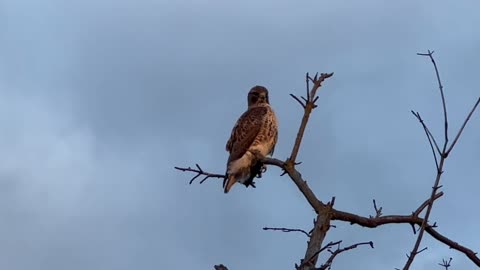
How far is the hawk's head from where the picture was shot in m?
12.8

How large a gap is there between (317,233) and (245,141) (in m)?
6.64

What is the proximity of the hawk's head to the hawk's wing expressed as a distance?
26.8 inches

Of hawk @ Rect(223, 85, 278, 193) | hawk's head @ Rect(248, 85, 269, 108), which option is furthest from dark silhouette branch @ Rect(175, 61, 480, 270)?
hawk's head @ Rect(248, 85, 269, 108)

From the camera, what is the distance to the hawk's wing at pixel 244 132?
37.3 ft

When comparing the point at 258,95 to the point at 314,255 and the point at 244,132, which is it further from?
the point at 314,255

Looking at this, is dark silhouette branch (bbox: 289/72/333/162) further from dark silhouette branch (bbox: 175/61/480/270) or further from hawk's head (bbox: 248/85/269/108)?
hawk's head (bbox: 248/85/269/108)

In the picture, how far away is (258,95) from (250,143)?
1.59m

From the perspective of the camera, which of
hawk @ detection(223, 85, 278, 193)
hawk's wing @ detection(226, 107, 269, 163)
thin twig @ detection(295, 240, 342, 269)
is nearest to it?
thin twig @ detection(295, 240, 342, 269)

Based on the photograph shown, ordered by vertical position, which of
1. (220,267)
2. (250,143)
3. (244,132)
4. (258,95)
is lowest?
(220,267)

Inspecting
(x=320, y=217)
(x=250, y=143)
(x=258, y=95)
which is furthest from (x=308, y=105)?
(x=258, y=95)

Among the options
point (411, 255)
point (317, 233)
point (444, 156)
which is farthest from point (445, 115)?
point (317, 233)

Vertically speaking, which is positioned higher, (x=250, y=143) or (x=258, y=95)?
(x=258, y=95)

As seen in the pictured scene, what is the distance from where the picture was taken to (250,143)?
1144 centimetres

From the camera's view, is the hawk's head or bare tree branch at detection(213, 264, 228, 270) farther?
the hawk's head
